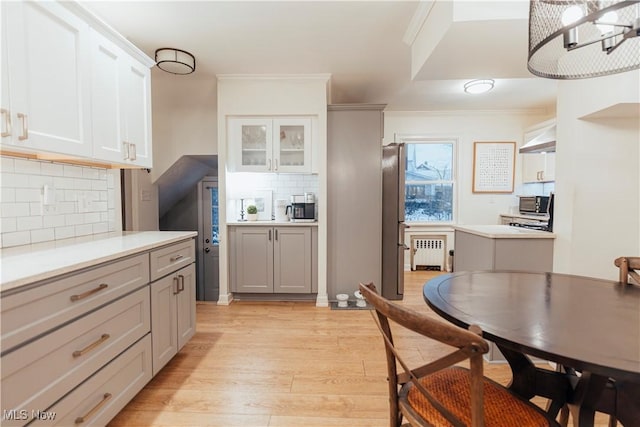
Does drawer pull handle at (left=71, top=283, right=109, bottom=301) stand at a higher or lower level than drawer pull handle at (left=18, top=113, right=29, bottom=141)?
lower

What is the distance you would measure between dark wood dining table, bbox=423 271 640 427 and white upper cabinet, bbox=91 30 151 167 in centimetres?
210

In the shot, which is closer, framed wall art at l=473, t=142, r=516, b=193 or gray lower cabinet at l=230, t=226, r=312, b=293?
gray lower cabinet at l=230, t=226, r=312, b=293

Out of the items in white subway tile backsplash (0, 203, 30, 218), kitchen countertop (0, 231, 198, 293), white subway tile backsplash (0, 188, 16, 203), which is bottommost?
kitchen countertop (0, 231, 198, 293)

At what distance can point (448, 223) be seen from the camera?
5098 mm

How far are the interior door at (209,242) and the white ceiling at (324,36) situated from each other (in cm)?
208

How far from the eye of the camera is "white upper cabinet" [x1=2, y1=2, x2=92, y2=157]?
1327 mm

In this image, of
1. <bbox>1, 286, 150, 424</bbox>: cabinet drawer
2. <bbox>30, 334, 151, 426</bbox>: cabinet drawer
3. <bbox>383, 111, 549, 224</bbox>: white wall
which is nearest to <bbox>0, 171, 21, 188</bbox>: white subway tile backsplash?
<bbox>1, 286, 150, 424</bbox>: cabinet drawer

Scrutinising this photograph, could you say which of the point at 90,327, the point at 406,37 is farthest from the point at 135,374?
the point at 406,37

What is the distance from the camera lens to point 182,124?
391 centimetres

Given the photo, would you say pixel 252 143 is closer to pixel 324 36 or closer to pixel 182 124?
pixel 182 124

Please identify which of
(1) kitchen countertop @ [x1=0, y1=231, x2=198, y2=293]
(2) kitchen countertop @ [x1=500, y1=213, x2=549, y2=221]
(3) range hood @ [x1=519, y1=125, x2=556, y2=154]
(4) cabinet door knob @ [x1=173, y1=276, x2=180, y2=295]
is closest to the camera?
(1) kitchen countertop @ [x1=0, y1=231, x2=198, y2=293]

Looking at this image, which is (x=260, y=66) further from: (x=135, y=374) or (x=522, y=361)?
(x=522, y=361)

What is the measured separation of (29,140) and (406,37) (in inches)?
105

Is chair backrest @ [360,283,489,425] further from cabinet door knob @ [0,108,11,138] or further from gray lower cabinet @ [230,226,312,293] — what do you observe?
gray lower cabinet @ [230,226,312,293]
